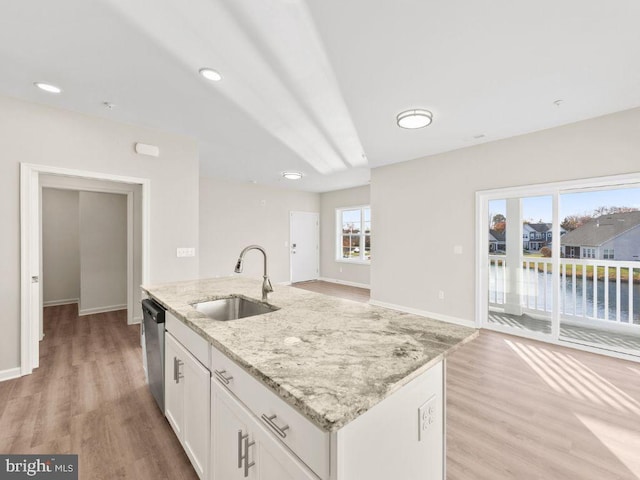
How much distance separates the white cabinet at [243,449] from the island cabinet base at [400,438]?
5.2 inches

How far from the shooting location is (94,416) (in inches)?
80.5

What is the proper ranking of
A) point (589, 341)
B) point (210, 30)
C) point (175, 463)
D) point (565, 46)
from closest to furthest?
point (175, 463), point (210, 30), point (565, 46), point (589, 341)

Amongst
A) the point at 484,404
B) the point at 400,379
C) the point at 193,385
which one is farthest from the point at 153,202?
the point at 484,404

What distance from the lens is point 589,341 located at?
323 centimetres

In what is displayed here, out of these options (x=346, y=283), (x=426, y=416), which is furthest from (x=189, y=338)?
(x=346, y=283)

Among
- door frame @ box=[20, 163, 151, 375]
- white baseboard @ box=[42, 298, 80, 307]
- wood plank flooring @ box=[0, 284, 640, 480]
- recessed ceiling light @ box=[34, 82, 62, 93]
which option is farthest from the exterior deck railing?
white baseboard @ box=[42, 298, 80, 307]

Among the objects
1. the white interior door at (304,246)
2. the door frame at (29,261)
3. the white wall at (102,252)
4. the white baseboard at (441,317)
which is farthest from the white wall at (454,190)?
the white wall at (102,252)

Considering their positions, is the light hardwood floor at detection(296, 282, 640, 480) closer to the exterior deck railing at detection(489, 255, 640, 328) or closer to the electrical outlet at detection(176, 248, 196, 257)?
the exterior deck railing at detection(489, 255, 640, 328)

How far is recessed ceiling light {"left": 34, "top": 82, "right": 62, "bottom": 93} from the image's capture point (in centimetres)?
242

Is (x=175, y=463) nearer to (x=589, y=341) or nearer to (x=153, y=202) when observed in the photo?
(x=153, y=202)

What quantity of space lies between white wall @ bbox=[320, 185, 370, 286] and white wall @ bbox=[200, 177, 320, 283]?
632mm

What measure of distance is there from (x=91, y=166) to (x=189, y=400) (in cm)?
286

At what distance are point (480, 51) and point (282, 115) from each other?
1857 millimetres

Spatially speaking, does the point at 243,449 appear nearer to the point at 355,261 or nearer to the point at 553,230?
the point at 553,230
